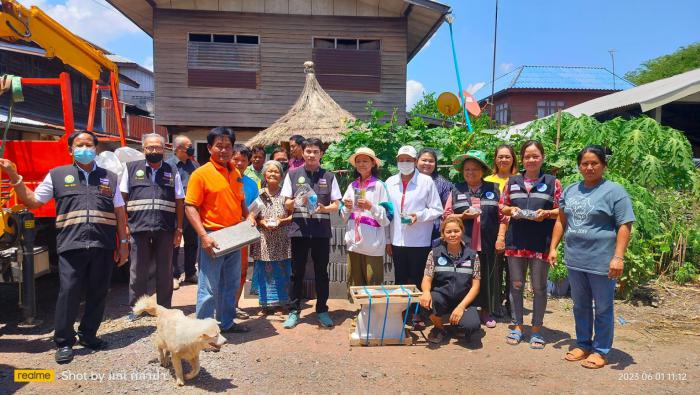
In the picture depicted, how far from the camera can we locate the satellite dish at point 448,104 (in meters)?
9.54

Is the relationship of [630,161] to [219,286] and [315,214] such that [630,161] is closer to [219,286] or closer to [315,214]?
[315,214]

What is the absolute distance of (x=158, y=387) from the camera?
10.9 ft

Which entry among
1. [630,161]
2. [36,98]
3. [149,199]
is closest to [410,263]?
[149,199]

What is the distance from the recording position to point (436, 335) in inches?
171

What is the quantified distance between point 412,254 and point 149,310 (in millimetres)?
2418

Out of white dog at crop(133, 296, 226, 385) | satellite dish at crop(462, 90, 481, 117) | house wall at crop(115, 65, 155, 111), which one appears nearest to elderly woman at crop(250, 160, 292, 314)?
white dog at crop(133, 296, 226, 385)

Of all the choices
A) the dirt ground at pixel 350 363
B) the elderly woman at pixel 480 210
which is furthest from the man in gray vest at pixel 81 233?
the elderly woman at pixel 480 210

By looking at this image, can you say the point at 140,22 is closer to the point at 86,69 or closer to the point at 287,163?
the point at 86,69

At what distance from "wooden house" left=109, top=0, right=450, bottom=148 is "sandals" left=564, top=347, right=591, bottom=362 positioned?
33.0 ft

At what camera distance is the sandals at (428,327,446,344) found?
4281 millimetres

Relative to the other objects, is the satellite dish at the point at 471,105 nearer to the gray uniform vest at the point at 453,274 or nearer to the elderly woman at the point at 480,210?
the elderly woman at the point at 480,210

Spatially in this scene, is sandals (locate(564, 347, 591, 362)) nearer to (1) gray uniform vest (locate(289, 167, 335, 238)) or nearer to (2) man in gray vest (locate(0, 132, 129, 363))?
(1) gray uniform vest (locate(289, 167, 335, 238))

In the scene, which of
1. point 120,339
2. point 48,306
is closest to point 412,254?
point 120,339

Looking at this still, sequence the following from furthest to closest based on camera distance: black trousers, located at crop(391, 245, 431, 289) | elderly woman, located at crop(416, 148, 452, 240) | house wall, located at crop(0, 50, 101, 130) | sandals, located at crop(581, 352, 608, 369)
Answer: house wall, located at crop(0, 50, 101, 130) → elderly woman, located at crop(416, 148, 452, 240) → black trousers, located at crop(391, 245, 431, 289) → sandals, located at crop(581, 352, 608, 369)
